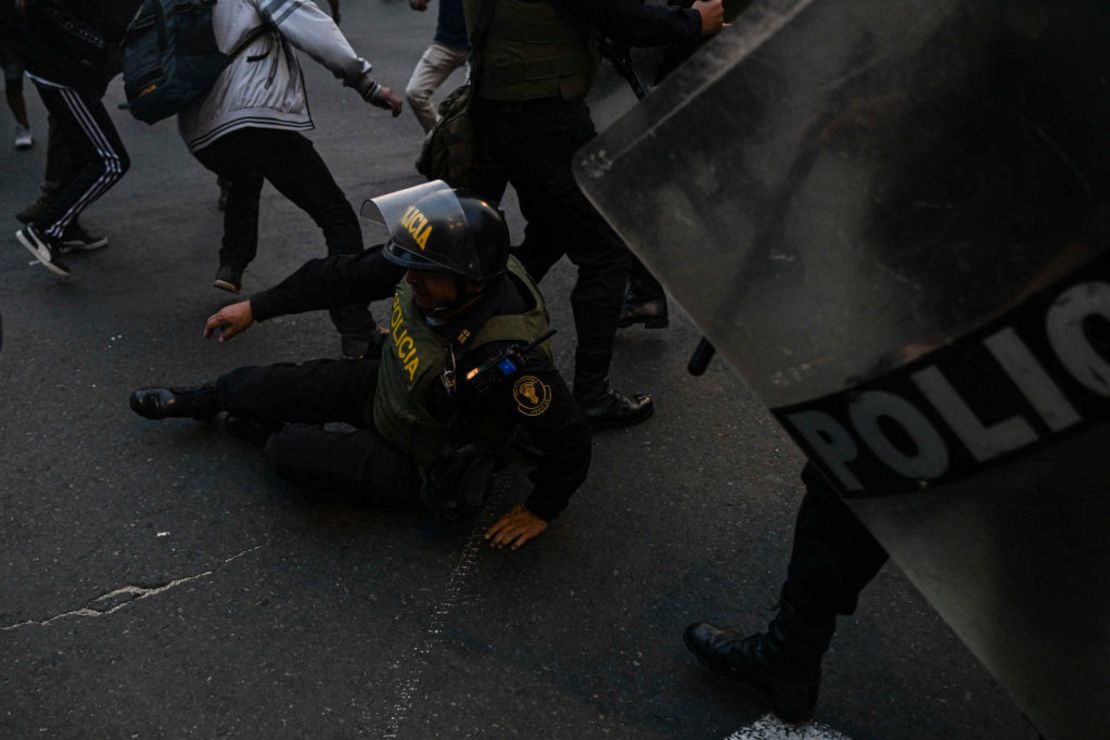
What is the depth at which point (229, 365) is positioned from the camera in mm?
4016

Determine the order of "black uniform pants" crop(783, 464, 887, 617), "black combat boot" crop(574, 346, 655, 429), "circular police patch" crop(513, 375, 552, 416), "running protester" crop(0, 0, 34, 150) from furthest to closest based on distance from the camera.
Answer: "running protester" crop(0, 0, 34, 150) → "black combat boot" crop(574, 346, 655, 429) → "circular police patch" crop(513, 375, 552, 416) → "black uniform pants" crop(783, 464, 887, 617)

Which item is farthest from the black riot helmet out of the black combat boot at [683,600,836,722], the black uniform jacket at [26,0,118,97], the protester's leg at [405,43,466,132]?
the protester's leg at [405,43,466,132]

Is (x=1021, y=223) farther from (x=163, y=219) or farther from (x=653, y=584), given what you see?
(x=163, y=219)

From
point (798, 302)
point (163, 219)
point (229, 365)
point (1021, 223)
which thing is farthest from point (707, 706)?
point (163, 219)

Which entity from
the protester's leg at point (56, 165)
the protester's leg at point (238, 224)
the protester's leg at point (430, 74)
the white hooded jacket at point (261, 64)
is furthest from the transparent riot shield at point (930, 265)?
the protester's leg at point (430, 74)

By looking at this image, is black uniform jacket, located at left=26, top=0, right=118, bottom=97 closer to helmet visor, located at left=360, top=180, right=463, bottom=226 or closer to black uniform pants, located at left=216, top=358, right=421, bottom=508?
black uniform pants, located at left=216, top=358, right=421, bottom=508

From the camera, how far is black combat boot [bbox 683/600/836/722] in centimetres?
238

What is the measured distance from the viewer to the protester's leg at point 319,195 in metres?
3.98

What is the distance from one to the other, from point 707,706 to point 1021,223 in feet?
5.73

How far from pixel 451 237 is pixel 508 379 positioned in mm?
405

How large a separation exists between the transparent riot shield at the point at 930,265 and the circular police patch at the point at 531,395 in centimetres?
140

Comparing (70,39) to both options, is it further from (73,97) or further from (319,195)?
(319,195)

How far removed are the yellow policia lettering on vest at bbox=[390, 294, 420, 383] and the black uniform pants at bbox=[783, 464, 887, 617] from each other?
1159 millimetres

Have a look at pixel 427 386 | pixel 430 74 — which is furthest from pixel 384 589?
pixel 430 74
